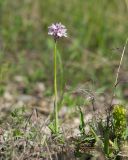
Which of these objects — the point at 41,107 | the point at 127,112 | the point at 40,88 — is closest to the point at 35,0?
the point at 40,88

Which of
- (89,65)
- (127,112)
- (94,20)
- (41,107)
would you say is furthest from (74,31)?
(127,112)

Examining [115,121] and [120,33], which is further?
[120,33]

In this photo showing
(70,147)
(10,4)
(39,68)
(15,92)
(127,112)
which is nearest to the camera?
(70,147)

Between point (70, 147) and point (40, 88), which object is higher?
point (40, 88)

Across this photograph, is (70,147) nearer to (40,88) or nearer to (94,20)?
(40,88)

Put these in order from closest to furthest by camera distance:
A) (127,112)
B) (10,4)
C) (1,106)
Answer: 1. (127,112)
2. (1,106)
3. (10,4)

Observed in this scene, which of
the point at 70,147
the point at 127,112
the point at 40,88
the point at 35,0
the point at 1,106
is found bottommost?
the point at 70,147

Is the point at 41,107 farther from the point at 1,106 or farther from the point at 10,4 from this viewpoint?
the point at 10,4

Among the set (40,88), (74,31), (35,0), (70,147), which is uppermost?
(35,0)

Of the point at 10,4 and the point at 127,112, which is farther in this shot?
the point at 10,4
